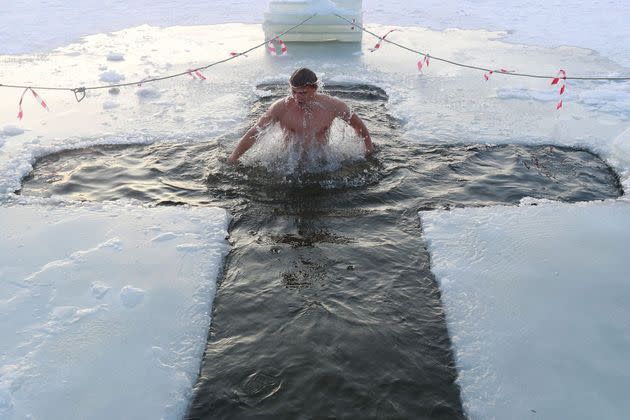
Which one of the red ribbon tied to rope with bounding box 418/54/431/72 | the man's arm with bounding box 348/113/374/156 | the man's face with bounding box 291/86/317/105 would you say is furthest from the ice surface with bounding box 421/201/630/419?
the red ribbon tied to rope with bounding box 418/54/431/72

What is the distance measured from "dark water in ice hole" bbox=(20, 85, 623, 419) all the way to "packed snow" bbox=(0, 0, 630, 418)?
0.15 metres

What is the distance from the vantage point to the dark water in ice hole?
100 inches

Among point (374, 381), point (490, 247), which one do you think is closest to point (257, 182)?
point (490, 247)

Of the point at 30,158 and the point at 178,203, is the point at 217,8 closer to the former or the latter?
the point at 30,158

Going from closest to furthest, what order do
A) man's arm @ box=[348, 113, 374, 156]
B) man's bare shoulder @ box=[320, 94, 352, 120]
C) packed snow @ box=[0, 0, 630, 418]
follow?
packed snow @ box=[0, 0, 630, 418], man's bare shoulder @ box=[320, 94, 352, 120], man's arm @ box=[348, 113, 374, 156]

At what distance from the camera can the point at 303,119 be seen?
Answer: 4.68 m

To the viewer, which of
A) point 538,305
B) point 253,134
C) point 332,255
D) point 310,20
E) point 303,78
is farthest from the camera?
point 310,20

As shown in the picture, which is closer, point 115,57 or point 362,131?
point 362,131

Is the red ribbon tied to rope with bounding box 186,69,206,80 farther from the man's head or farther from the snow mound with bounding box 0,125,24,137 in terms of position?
the man's head

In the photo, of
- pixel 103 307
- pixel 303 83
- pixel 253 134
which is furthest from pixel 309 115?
pixel 103 307

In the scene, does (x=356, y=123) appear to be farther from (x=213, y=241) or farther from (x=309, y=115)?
(x=213, y=241)

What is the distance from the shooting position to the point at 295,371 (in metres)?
2.63

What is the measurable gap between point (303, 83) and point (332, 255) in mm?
1589

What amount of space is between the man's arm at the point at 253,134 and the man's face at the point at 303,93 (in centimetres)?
25
